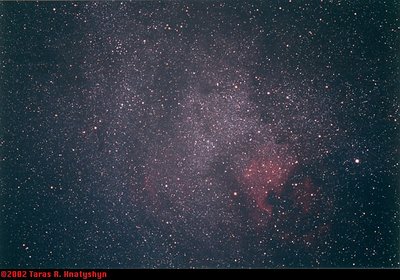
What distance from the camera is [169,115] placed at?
38.5 inches

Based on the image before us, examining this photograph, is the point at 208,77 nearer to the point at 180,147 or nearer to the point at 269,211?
the point at 180,147

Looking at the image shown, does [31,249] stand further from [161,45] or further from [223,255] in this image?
[161,45]

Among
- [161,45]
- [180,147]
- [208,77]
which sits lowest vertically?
[180,147]

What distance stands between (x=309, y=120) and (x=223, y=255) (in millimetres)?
→ 476

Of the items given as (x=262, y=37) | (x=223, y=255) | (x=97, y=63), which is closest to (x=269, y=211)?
(x=223, y=255)

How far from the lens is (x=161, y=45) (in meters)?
0.98

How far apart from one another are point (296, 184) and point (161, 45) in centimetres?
57

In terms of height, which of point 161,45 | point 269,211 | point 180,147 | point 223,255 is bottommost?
point 223,255

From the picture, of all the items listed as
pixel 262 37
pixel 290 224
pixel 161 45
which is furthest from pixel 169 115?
pixel 290 224

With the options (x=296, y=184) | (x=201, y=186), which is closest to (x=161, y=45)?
(x=201, y=186)

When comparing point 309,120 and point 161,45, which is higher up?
point 161,45

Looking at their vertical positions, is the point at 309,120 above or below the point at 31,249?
above

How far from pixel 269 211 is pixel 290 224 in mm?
73

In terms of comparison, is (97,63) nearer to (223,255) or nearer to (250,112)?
(250,112)
